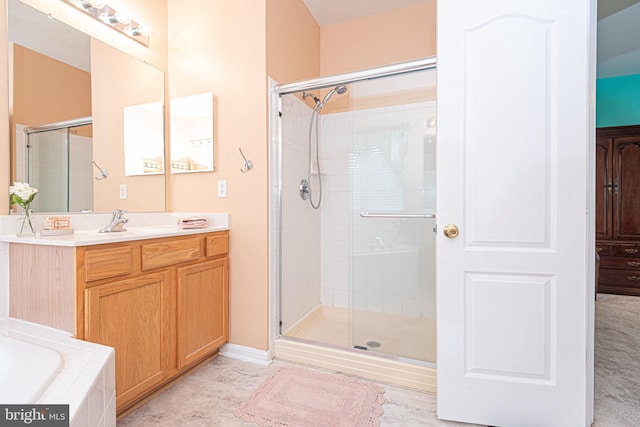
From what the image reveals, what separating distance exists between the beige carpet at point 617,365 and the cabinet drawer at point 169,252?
2267 mm

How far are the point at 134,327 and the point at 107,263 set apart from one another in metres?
0.36

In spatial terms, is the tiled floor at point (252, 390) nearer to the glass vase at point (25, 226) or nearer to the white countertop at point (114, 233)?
the white countertop at point (114, 233)

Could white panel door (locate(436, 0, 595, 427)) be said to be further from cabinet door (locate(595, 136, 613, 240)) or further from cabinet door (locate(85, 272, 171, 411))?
cabinet door (locate(595, 136, 613, 240))

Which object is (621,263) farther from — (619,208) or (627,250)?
(619,208)

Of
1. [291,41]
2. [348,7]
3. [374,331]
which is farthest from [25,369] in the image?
[348,7]

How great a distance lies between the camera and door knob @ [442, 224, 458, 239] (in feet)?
5.01

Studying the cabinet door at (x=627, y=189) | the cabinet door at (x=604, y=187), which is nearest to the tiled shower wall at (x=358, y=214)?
the cabinet door at (x=604, y=187)

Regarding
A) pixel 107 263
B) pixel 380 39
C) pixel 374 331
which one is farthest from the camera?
pixel 380 39

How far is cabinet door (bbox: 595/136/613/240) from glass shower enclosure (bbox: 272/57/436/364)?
2.66 metres

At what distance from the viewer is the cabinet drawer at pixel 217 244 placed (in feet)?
6.54

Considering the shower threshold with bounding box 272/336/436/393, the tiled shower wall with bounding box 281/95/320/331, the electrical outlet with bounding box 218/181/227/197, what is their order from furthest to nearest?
the tiled shower wall with bounding box 281/95/320/331
the electrical outlet with bounding box 218/181/227/197
the shower threshold with bounding box 272/336/436/393

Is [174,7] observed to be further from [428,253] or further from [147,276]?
[428,253]

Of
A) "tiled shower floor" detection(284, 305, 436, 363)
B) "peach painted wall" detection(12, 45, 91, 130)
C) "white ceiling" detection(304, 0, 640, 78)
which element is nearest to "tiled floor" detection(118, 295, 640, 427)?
"tiled shower floor" detection(284, 305, 436, 363)

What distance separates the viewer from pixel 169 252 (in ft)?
5.65
